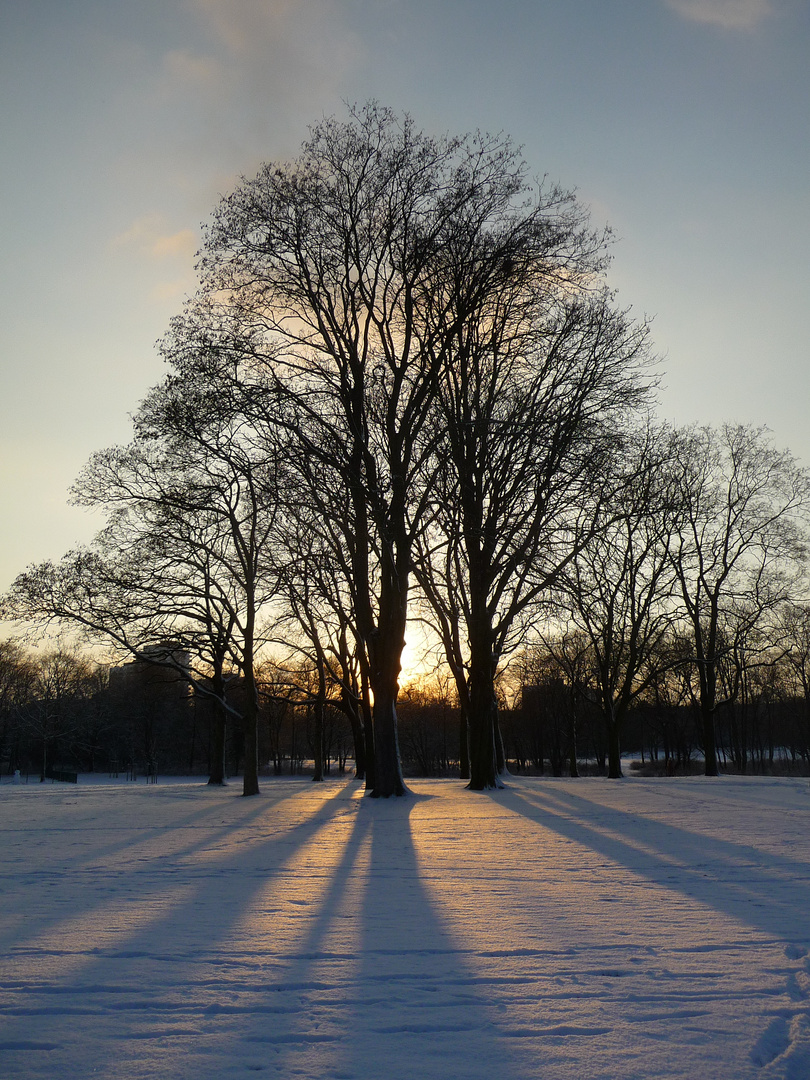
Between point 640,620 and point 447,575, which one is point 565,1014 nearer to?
point 447,575

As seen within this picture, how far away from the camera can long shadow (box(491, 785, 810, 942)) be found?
6.38 meters

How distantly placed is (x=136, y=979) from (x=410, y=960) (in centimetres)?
169

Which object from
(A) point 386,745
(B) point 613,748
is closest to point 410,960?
(A) point 386,745

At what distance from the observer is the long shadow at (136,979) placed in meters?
3.76

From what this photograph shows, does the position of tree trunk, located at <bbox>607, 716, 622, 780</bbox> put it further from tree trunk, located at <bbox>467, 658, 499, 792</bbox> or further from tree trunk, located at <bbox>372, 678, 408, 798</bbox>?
tree trunk, located at <bbox>372, 678, 408, 798</bbox>

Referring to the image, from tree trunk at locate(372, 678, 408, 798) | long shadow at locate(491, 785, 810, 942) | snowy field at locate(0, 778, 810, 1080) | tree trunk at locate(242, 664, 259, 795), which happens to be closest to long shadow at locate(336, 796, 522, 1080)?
snowy field at locate(0, 778, 810, 1080)

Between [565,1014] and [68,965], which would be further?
[68,965]

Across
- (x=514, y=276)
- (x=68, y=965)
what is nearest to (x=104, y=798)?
(x=514, y=276)

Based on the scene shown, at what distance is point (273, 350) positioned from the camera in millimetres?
19328

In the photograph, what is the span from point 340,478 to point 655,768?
183 ft

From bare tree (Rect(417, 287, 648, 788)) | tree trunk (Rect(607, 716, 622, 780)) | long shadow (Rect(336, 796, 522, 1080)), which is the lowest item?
tree trunk (Rect(607, 716, 622, 780))

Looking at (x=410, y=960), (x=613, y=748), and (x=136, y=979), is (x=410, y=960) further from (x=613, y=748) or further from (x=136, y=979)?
(x=613, y=748)

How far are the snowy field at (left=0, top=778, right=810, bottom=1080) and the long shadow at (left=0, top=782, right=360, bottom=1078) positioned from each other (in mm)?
18

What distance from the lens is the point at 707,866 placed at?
28.9 ft
